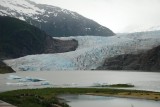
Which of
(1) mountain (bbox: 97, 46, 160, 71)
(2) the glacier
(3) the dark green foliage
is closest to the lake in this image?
(3) the dark green foliage

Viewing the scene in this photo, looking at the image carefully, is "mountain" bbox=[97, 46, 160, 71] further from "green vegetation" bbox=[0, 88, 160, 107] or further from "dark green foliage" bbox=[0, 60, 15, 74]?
"green vegetation" bbox=[0, 88, 160, 107]

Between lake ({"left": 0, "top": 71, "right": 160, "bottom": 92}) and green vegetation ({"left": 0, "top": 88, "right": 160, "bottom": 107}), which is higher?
green vegetation ({"left": 0, "top": 88, "right": 160, "bottom": 107})

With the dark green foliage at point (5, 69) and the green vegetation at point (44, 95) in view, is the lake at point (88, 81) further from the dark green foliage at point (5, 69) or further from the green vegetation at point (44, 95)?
the dark green foliage at point (5, 69)

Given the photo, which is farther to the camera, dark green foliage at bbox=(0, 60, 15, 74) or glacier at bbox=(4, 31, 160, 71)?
glacier at bbox=(4, 31, 160, 71)

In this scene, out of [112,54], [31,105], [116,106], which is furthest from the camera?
[112,54]

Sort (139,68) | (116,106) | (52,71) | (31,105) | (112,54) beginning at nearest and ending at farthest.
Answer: (31,105), (116,106), (52,71), (112,54), (139,68)

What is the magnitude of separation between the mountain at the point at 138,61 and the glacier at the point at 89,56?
2717 millimetres

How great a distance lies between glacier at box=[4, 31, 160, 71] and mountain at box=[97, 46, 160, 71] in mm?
2717

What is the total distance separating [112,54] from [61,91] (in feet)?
347

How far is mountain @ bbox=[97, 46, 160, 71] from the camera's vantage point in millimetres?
168625

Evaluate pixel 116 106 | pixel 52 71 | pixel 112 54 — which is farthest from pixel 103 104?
pixel 112 54

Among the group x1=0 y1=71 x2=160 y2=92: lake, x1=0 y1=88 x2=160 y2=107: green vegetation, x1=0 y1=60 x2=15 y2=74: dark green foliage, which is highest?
x1=0 y1=88 x2=160 y2=107: green vegetation

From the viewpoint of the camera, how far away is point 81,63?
15800 cm

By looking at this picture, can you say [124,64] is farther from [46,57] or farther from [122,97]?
[122,97]
